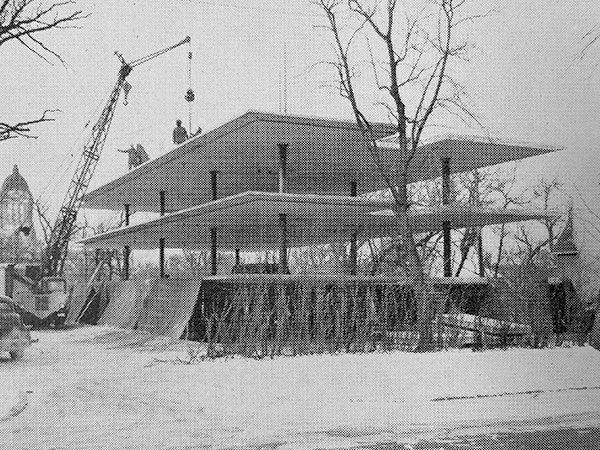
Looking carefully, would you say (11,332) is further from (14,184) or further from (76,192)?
(76,192)

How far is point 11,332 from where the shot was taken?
58.4 feet

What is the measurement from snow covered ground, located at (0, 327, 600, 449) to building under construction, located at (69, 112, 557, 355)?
223cm

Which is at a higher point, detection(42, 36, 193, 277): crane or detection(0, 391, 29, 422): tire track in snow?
detection(42, 36, 193, 277): crane

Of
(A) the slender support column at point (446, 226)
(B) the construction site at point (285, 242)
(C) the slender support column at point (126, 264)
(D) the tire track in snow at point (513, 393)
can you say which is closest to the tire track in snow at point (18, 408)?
(B) the construction site at point (285, 242)

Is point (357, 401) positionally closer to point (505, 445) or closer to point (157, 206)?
point (505, 445)

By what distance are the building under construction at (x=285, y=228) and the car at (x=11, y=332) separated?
4.55 metres

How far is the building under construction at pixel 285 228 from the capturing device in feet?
56.5

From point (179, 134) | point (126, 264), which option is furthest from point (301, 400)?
point (126, 264)

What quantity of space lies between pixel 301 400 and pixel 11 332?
9.32 meters

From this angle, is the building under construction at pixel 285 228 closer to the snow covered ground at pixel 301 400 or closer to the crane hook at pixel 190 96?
the crane hook at pixel 190 96

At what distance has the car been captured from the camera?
57.2 ft

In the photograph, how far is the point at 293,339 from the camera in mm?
16297

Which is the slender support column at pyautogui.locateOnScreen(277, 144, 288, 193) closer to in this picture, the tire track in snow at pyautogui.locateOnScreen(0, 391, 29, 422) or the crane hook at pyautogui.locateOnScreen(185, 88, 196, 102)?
the crane hook at pyautogui.locateOnScreen(185, 88, 196, 102)

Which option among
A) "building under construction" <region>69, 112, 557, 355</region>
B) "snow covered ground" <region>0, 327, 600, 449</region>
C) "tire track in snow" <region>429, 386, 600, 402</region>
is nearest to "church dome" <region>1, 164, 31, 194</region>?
"building under construction" <region>69, 112, 557, 355</region>
